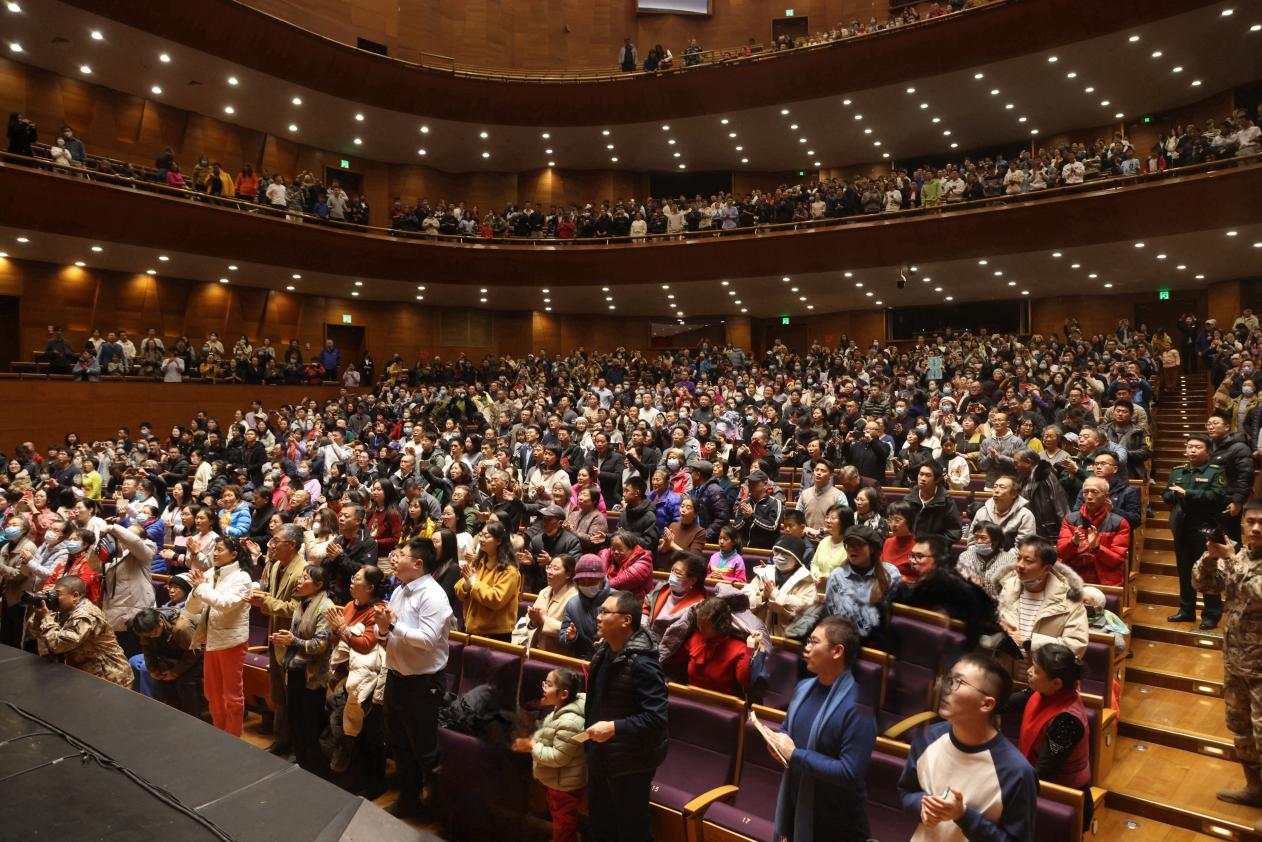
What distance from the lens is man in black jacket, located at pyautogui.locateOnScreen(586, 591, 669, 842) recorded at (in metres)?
2.34

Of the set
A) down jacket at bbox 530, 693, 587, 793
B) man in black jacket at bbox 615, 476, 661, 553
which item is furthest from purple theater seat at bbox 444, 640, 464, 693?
man in black jacket at bbox 615, 476, 661, 553

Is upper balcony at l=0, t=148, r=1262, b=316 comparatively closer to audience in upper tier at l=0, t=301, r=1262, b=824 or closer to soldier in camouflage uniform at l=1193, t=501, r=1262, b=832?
audience in upper tier at l=0, t=301, r=1262, b=824

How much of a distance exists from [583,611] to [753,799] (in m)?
1.02

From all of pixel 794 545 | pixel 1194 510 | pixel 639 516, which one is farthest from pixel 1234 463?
pixel 639 516

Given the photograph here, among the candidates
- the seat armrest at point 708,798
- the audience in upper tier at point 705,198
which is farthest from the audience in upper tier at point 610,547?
the audience in upper tier at point 705,198

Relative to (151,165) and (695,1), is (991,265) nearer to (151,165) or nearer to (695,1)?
(695,1)

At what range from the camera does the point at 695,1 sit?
17062 mm

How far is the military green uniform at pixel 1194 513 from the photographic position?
4137 mm

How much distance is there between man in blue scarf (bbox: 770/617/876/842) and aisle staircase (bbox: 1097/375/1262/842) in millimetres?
1048

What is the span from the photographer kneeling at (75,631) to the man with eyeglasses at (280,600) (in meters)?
0.64

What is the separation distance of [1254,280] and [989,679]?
14919mm

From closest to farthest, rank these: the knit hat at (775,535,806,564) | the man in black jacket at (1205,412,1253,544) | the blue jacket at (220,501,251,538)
A: the knit hat at (775,535,806,564) < the man in black jacket at (1205,412,1253,544) < the blue jacket at (220,501,251,538)

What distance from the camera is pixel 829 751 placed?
→ 1994 mm

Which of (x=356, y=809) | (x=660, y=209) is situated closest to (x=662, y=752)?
(x=356, y=809)
